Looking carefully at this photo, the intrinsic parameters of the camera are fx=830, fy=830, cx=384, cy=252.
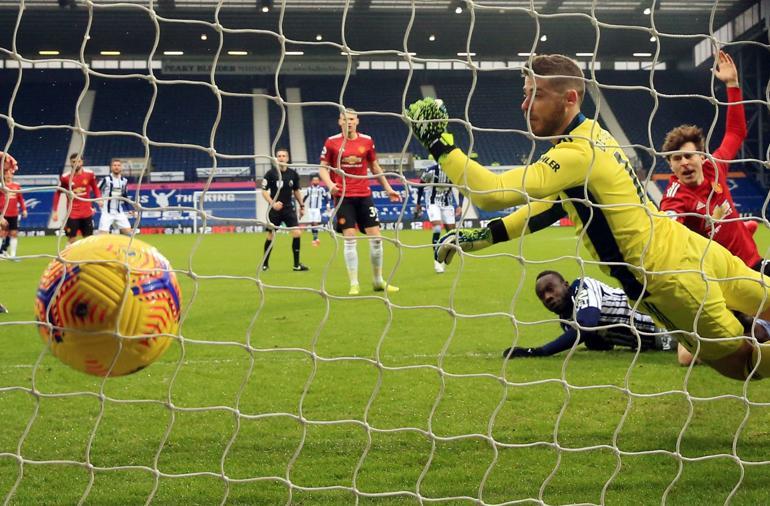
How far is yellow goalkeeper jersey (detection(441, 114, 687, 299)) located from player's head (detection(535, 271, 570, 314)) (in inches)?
74.3

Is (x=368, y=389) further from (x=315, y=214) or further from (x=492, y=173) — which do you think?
(x=315, y=214)

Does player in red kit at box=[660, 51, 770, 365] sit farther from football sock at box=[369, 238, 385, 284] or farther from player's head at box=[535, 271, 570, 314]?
football sock at box=[369, 238, 385, 284]

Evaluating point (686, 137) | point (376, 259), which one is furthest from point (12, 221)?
point (686, 137)

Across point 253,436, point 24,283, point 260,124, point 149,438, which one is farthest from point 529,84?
Result: point 260,124

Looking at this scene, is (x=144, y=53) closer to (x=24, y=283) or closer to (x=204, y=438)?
(x=24, y=283)

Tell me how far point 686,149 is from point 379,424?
7.72 ft

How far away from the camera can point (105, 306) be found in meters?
Answer: 2.71

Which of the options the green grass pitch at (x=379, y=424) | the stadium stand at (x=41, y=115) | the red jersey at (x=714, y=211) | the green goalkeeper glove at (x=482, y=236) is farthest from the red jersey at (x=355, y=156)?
the stadium stand at (x=41, y=115)

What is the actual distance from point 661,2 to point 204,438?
23619mm

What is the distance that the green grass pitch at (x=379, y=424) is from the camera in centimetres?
306

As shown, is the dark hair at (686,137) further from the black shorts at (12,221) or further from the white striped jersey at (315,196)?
the white striped jersey at (315,196)

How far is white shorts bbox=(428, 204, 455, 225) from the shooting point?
47.0 ft

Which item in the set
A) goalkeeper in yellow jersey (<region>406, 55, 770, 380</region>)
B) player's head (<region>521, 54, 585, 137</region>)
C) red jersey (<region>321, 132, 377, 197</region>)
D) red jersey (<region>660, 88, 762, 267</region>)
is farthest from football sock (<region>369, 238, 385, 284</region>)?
player's head (<region>521, 54, 585, 137</region>)

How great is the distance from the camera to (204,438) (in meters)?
3.77
